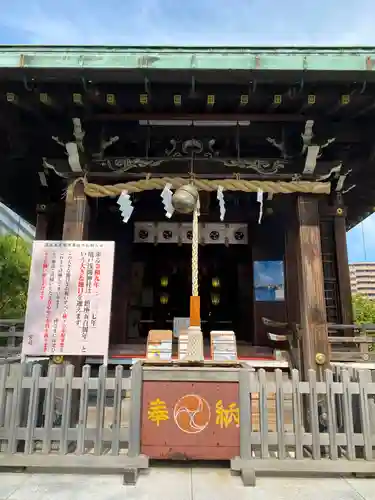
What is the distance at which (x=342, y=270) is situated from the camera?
1067cm

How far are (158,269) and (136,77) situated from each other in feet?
24.0

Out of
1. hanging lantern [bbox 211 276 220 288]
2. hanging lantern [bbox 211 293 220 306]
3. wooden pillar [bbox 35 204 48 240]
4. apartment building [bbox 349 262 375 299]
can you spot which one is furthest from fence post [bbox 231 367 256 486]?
apartment building [bbox 349 262 375 299]

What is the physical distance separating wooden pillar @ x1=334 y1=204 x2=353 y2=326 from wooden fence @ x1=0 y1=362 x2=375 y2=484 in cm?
648

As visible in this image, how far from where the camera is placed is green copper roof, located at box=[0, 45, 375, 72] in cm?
509

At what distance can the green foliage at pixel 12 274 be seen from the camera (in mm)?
18312

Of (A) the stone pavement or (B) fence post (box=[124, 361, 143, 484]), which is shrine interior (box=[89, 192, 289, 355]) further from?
(A) the stone pavement

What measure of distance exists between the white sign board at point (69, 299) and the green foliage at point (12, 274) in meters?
14.0

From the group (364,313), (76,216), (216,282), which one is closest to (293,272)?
(76,216)

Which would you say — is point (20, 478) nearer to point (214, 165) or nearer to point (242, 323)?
point (214, 165)

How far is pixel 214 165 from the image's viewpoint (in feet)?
21.2

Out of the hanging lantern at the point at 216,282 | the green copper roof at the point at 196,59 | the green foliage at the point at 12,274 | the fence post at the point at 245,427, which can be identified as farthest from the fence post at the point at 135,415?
the green foliage at the point at 12,274

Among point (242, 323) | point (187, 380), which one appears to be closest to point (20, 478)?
point (187, 380)

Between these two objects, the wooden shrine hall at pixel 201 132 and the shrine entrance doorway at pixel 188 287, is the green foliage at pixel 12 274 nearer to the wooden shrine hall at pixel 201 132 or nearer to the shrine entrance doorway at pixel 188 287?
the shrine entrance doorway at pixel 188 287

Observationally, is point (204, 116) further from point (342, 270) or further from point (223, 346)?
point (342, 270)
